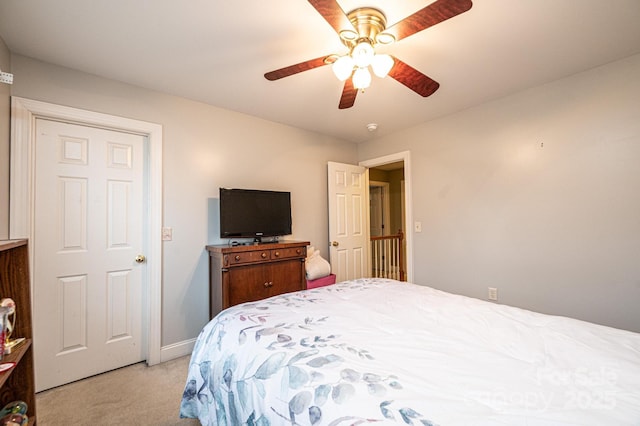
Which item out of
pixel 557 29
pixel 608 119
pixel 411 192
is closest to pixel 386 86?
pixel 557 29

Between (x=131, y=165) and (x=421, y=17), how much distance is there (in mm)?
2433

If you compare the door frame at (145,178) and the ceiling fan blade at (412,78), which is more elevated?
the ceiling fan blade at (412,78)

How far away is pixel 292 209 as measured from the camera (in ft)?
11.0

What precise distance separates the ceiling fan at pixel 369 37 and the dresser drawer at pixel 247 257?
1.46m

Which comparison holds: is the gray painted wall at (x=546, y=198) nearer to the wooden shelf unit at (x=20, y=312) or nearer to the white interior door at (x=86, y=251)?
the white interior door at (x=86, y=251)

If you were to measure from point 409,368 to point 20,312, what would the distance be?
162 centimetres

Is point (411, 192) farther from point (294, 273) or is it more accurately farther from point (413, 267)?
point (294, 273)

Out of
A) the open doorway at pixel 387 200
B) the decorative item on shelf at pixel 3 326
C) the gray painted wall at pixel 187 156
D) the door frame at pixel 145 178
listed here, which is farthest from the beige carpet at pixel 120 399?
the open doorway at pixel 387 200

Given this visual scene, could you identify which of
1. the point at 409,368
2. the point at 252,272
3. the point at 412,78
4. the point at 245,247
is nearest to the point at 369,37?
the point at 412,78

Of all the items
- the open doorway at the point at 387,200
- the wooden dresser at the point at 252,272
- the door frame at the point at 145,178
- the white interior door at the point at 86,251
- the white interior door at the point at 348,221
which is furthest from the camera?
the open doorway at the point at 387,200

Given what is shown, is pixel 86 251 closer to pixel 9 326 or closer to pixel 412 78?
pixel 9 326

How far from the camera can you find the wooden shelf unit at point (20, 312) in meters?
1.16

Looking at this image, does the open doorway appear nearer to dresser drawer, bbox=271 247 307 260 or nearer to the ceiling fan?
dresser drawer, bbox=271 247 307 260

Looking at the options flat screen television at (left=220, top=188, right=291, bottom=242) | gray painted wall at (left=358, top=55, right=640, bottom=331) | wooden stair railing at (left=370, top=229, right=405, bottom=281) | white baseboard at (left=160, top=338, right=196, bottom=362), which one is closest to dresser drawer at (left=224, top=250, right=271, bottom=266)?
flat screen television at (left=220, top=188, right=291, bottom=242)
